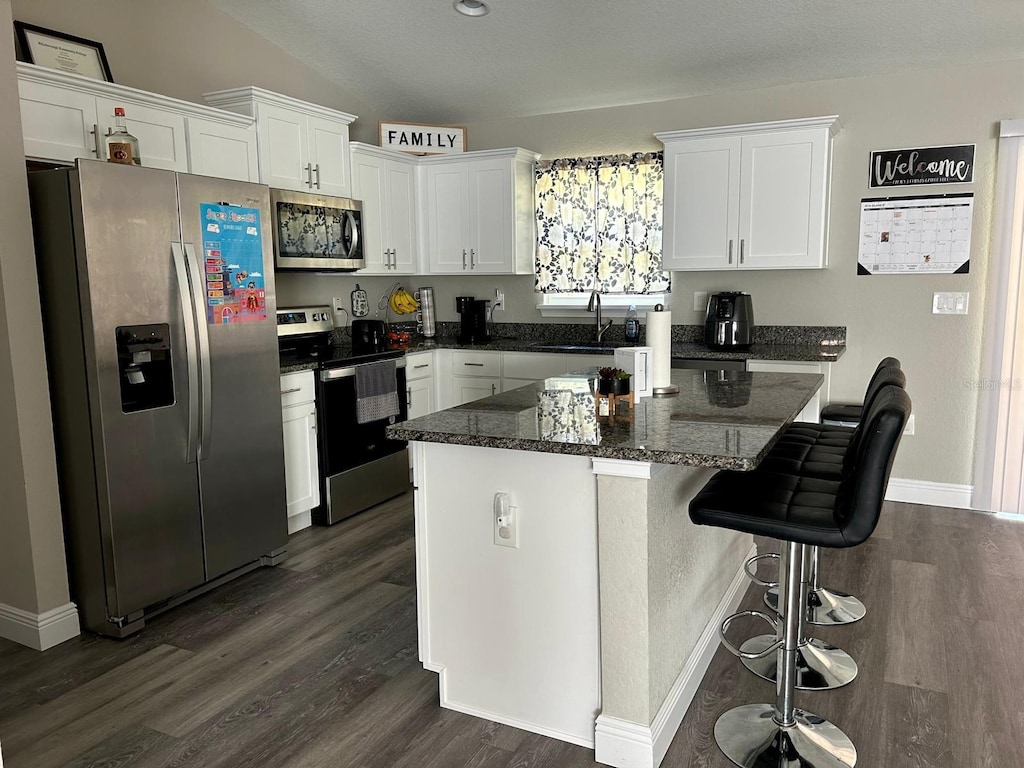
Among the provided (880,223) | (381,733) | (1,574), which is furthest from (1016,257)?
(1,574)

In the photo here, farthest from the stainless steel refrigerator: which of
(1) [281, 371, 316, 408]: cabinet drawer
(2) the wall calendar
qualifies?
(2) the wall calendar

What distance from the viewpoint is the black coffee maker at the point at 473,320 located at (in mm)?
5555

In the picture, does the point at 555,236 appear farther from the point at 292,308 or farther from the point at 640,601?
the point at 640,601

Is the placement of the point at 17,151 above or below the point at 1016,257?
above

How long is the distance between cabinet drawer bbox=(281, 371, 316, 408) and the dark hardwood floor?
90cm

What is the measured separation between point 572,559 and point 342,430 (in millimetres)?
2430

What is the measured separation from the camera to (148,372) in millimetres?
2941

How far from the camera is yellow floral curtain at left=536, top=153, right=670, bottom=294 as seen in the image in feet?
16.6

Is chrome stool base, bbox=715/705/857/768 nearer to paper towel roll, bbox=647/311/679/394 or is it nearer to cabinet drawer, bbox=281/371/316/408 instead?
paper towel roll, bbox=647/311/679/394

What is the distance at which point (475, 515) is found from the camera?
2293 mm

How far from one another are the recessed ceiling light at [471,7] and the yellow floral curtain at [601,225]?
1377mm

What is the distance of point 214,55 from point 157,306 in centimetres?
211

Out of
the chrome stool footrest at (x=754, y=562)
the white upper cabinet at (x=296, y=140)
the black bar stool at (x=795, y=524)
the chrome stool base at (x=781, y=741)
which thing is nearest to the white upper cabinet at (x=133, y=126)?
the white upper cabinet at (x=296, y=140)

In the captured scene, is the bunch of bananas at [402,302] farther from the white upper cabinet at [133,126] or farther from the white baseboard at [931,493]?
the white baseboard at [931,493]
